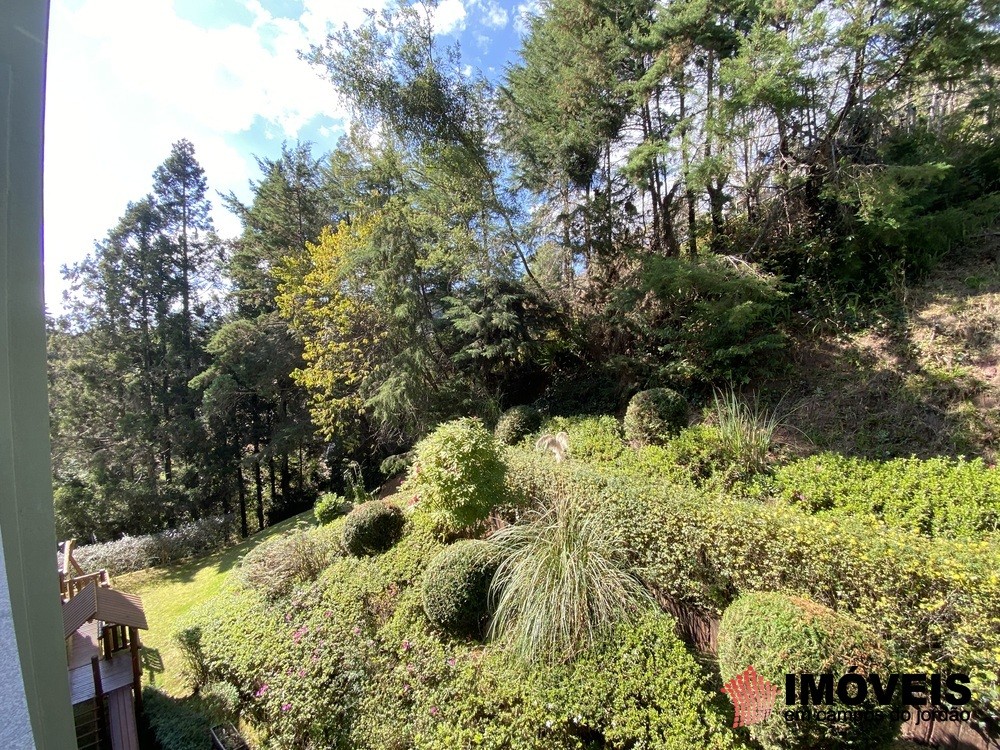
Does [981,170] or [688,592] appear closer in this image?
[688,592]

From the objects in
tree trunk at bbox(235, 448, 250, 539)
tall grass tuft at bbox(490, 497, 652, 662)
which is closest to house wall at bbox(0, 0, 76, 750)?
tall grass tuft at bbox(490, 497, 652, 662)

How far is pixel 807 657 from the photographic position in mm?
2219

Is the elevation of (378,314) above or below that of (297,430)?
above

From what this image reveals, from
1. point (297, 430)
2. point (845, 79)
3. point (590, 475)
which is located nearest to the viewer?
point (590, 475)

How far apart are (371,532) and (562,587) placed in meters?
2.77

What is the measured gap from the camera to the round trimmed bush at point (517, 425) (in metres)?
7.38

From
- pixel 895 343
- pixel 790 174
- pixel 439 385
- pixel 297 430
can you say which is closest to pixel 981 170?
pixel 790 174

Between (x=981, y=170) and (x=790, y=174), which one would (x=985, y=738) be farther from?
(x=981, y=170)

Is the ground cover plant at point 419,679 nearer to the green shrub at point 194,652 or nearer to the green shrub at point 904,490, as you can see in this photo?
the green shrub at point 194,652

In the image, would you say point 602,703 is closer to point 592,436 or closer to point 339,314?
point 592,436

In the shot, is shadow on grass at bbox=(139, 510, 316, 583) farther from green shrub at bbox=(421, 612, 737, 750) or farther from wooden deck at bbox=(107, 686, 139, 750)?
green shrub at bbox=(421, 612, 737, 750)

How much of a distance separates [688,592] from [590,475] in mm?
1417

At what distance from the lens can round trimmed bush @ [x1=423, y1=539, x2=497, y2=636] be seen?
11.0 ft

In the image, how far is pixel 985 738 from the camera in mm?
2250
